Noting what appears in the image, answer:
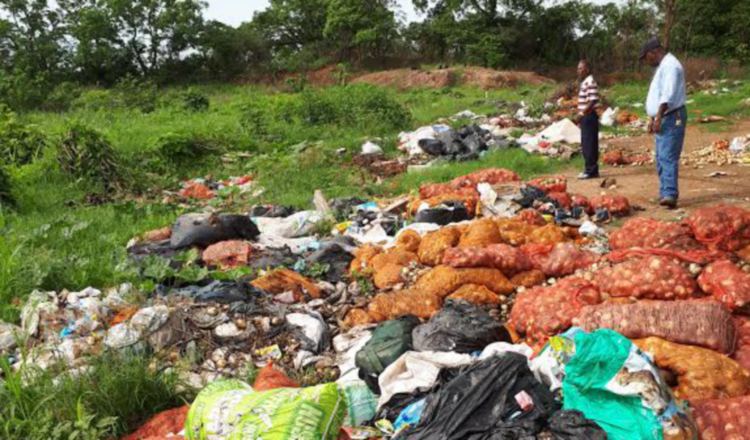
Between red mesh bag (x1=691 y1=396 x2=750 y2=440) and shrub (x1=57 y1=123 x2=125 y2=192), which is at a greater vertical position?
shrub (x1=57 y1=123 x2=125 y2=192)

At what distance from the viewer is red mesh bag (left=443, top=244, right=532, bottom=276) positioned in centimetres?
449

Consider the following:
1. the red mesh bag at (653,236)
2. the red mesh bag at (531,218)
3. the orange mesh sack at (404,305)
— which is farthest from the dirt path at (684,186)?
the orange mesh sack at (404,305)

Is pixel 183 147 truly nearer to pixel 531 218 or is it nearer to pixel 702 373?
pixel 531 218

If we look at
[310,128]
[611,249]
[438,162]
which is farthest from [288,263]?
[310,128]

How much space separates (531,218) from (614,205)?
1.05 meters

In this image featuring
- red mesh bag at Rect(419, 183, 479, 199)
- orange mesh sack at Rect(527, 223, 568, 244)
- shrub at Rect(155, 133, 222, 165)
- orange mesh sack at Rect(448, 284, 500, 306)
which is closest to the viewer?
orange mesh sack at Rect(448, 284, 500, 306)

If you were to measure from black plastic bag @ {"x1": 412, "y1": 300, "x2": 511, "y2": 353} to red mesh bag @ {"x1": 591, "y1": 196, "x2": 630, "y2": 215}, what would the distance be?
316cm

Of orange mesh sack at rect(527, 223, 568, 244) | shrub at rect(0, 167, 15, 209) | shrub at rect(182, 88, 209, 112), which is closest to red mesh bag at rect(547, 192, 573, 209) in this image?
orange mesh sack at rect(527, 223, 568, 244)

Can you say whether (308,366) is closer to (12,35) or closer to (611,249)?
(611,249)

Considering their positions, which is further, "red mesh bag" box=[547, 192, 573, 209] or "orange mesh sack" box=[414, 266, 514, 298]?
"red mesh bag" box=[547, 192, 573, 209]

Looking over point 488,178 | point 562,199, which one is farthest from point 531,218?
point 488,178

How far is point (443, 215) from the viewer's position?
609cm

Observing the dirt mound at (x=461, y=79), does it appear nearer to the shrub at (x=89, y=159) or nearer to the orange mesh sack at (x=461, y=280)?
the shrub at (x=89, y=159)

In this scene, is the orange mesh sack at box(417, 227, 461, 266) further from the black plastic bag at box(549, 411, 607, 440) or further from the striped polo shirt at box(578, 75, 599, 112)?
the striped polo shirt at box(578, 75, 599, 112)
